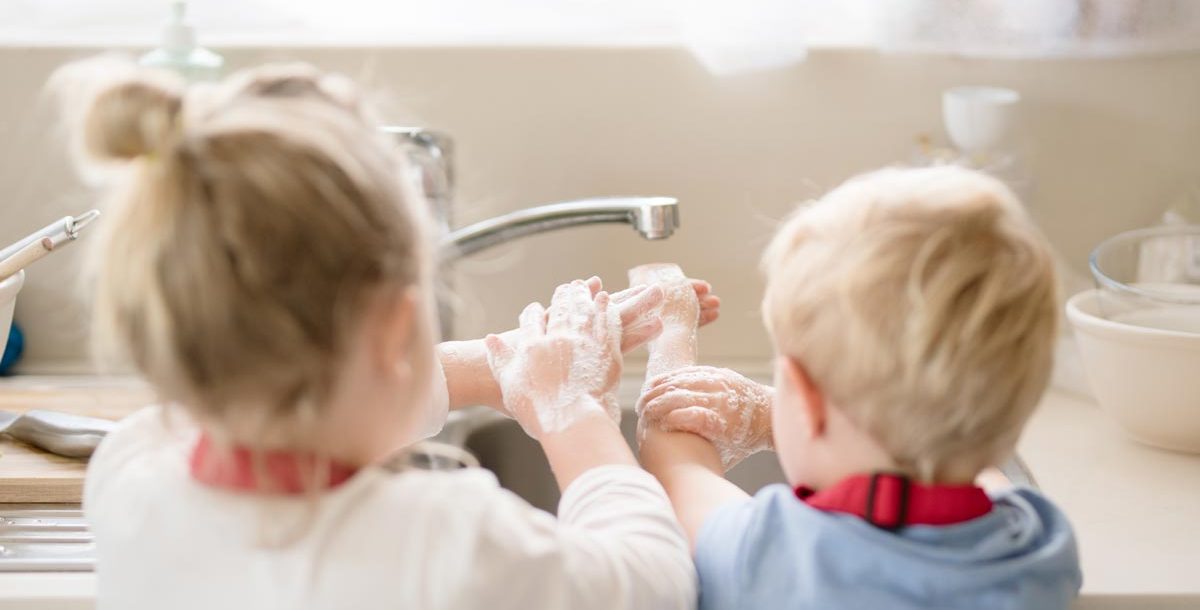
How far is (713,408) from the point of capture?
91cm

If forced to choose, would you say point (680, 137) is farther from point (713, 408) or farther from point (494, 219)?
point (713, 408)

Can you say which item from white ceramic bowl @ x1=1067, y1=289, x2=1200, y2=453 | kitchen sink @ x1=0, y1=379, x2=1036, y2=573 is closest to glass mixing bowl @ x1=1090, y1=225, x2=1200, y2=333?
white ceramic bowl @ x1=1067, y1=289, x2=1200, y2=453

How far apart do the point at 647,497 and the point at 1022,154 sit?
0.87 meters

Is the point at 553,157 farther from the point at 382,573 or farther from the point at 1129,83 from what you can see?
the point at 382,573

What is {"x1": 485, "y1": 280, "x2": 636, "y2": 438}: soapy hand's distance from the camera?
86 centimetres

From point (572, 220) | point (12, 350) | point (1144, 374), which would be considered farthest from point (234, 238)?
point (12, 350)

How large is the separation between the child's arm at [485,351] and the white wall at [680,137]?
1.44 feet

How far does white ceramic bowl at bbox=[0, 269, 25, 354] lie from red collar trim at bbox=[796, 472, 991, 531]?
0.83m

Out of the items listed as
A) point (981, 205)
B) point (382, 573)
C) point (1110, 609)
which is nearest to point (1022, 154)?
point (1110, 609)

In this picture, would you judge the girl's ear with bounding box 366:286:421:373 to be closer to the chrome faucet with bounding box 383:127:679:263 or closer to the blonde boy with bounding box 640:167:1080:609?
the blonde boy with bounding box 640:167:1080:609

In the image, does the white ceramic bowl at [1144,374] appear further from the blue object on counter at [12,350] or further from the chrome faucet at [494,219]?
the blue object on counter at [12,350]

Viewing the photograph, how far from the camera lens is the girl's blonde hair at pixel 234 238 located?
575mm

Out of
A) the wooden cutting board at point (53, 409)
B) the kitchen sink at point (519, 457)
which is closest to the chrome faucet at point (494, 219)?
the kitchen sink at point (519, 457)

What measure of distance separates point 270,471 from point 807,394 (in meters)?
0.31
